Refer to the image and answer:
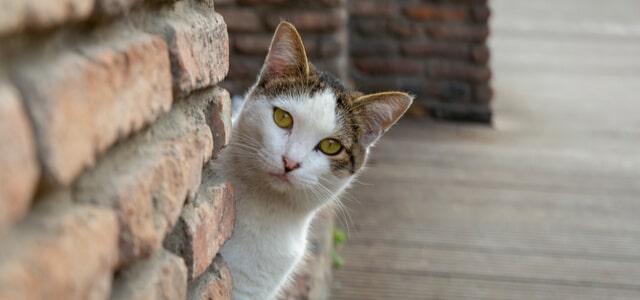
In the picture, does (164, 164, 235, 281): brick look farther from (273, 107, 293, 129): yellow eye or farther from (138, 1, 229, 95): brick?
(273, 107, 293, 129): yellow eye

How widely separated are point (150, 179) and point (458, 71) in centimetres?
354

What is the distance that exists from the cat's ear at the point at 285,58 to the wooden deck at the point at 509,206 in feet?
2.79

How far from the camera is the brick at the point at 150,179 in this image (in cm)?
69

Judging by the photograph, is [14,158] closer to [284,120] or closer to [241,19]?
[284,120]

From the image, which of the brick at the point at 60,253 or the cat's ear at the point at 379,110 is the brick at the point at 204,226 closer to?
the brick at the point at 60,253

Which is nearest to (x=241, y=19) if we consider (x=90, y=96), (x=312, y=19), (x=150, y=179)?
(x=312, y=19)

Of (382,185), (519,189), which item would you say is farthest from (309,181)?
(519,189)

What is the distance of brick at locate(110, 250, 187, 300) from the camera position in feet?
2.45

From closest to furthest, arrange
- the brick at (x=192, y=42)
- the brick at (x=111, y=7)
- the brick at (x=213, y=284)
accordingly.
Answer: the brick at (x=111, y=7) < the brick at (x=192, y=42) < the brick at (x=213, y=284)

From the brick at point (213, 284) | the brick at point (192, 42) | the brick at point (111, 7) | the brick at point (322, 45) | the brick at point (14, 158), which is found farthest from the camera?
the brick at point (322, 45)

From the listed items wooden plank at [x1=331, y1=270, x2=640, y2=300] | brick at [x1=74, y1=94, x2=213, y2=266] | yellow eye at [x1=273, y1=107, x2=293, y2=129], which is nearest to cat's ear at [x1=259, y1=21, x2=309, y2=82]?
yellow eye at [x1=273, y1=107, x2=293, y2=129]

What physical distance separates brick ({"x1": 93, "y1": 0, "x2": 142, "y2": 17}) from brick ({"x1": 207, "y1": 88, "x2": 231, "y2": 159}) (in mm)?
334

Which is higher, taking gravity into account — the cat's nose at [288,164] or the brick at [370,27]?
the cat's nose at [288,164]

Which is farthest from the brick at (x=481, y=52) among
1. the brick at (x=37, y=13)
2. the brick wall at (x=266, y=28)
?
the brick at (x=37, y=13)
